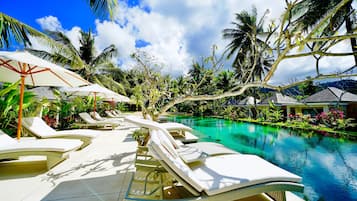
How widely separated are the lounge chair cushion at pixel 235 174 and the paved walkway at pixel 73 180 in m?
1.40

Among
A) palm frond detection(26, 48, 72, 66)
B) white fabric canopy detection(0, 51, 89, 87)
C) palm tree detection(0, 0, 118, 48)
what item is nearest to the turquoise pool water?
white fabric canopy detection(0, 51, 89, 87)

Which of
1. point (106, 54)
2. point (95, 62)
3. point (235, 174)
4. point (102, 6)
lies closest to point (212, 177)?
point (235, 174)

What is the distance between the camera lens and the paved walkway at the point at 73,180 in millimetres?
2744

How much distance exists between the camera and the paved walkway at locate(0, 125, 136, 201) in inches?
108

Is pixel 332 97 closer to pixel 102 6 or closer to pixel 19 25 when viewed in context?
pixel 102 6

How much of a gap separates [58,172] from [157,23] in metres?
6.71

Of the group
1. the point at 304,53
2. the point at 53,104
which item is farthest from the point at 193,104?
the point at 304,53

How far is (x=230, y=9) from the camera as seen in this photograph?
573 centimetres

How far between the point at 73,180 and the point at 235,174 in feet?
9.84

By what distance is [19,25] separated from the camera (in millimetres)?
6332

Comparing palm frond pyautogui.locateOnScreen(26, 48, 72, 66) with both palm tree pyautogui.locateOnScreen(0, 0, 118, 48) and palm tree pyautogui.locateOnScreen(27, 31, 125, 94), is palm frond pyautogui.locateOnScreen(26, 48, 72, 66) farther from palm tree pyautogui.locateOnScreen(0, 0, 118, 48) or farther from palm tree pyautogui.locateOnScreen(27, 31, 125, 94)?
palm tree pyautogui.locateOnScreen(0, 0, 118, 48)

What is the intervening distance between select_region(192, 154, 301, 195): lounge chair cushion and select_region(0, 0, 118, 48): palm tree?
5753 mm

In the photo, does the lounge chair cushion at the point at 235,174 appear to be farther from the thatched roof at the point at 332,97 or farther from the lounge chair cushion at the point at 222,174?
the thatched roof at the point at 332,97

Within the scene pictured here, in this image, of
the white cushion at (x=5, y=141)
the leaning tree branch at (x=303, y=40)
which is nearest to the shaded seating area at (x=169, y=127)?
the leaning tree branch at (x=303, y=40)
